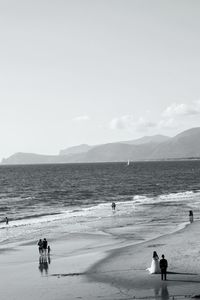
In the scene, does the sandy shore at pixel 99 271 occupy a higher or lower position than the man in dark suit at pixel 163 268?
lower

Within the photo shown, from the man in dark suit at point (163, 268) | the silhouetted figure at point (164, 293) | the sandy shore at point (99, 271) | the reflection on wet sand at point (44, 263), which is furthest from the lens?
the reflection on wet sand at point (44, 263)

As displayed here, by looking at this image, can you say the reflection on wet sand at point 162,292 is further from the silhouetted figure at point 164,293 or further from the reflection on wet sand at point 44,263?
the reflection on wet sand at point 44,263

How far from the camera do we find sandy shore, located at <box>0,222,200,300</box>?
25.1m

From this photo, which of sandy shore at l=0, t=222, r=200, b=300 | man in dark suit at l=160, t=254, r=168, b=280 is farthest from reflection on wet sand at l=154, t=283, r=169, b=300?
man in dark suit at l=160, t=254, r=168, b=280

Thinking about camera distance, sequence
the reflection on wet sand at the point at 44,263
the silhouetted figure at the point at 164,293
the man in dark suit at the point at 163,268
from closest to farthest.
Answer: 1. the silhouetted figure at the point at 164,293
2. the man in dark suit at the point at 163,268
3. the reflection on wet sand at the point at 44,263

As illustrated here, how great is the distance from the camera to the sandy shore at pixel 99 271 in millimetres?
25062

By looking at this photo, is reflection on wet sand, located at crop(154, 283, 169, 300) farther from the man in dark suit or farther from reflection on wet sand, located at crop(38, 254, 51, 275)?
reflection on wet sand, located at crop(38, 254, 51, 275)

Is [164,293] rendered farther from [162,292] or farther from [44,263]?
[44,263]

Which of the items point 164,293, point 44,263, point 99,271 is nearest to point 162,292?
point 164,293

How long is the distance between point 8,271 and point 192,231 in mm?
20655

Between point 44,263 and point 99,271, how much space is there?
17.2 feet

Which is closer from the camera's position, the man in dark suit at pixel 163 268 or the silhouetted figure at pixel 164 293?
the silhouetted figure at pixel 164 293

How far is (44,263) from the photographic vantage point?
33625mm

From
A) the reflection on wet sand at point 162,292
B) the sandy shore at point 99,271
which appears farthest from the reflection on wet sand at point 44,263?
the reflection on wet sand at point 162,292
